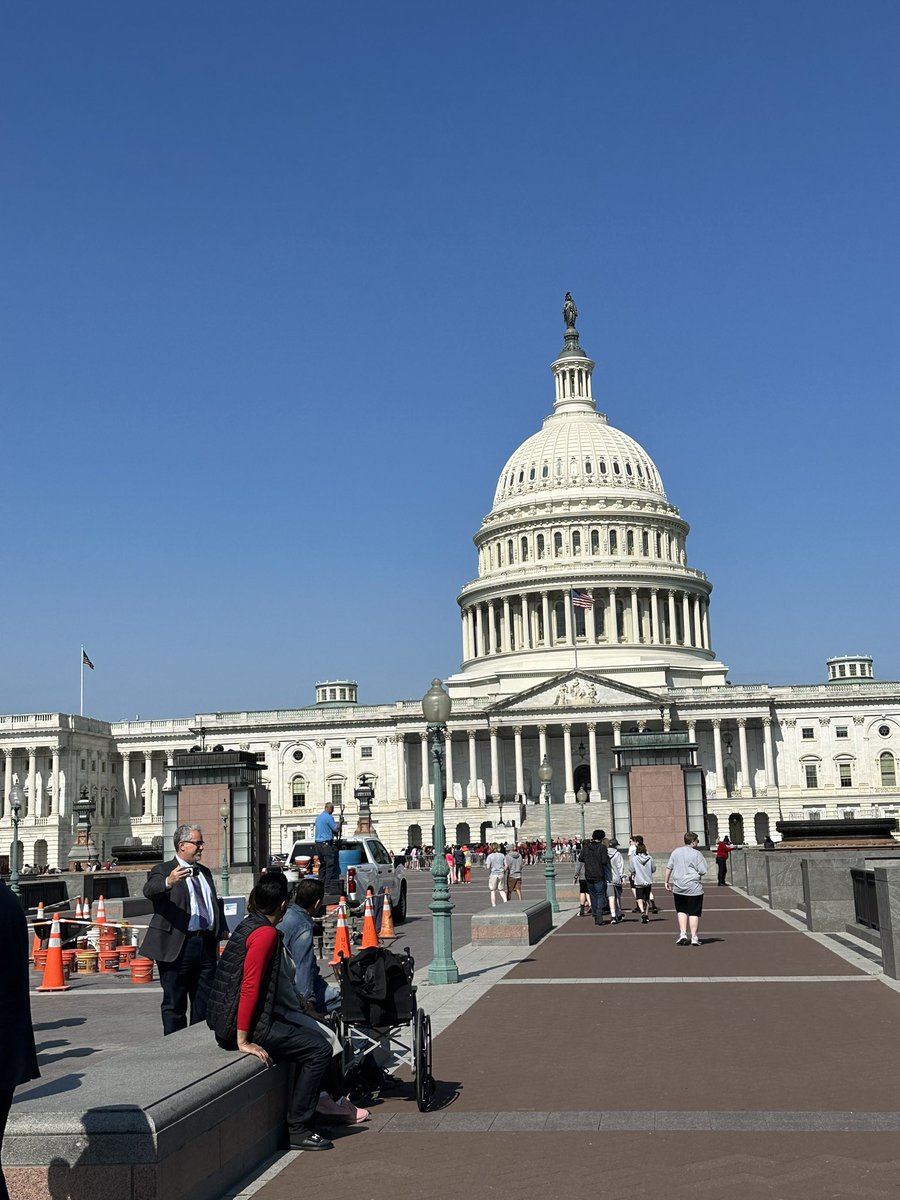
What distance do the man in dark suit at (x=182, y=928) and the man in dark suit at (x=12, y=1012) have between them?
496 cm

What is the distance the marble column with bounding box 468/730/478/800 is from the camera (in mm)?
117000

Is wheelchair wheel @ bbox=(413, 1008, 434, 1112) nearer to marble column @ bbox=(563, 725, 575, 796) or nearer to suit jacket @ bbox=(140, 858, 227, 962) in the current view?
suit jacket @ bbox=(140, 858, 227, 962)

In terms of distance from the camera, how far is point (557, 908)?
3594 centimetres

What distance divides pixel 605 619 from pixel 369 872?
98.0 meters

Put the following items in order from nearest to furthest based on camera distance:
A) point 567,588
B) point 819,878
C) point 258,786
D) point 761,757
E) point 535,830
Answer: point 819,878, point 258,786, point 535,830, point 761,757, point 567,588

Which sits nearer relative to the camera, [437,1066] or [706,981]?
[437,1066]

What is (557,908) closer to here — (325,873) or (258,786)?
(325,873)

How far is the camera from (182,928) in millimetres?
12172

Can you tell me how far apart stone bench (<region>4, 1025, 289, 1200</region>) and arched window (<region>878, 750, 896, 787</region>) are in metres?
115

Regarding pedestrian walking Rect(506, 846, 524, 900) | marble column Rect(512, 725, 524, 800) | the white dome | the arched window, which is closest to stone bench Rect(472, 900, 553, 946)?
pedestrian walking Rect(506, 846, 524, 900)

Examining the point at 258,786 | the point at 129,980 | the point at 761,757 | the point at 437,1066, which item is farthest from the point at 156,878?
the point at 761,757

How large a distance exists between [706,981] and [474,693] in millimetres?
110489

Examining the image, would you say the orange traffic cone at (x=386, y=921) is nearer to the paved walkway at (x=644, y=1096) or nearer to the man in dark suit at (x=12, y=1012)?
the paved walkway at (x=644, y=1096)

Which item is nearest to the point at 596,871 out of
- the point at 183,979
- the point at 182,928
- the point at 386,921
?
the point at 386,921
